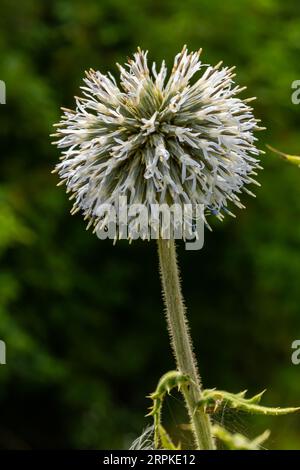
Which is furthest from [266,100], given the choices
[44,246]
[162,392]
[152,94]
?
[162,392]

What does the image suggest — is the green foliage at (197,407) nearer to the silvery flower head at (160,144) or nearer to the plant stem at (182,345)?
the plant stem at (182,345)

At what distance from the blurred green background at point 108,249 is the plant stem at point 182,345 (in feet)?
24.3

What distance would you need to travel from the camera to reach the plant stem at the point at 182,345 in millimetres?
2066

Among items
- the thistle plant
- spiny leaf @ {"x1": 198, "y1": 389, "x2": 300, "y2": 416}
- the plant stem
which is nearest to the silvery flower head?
the thistle plant

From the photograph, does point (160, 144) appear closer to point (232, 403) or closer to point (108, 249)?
point (232, 403)

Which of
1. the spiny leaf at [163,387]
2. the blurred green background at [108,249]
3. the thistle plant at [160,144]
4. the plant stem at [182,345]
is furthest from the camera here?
the blurred green background at [108,249]

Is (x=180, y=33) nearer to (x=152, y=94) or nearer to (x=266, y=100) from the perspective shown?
(x=266, y=100)

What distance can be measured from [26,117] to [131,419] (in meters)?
4.02

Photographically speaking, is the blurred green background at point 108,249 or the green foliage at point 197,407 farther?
the blurred green background at point 108,249

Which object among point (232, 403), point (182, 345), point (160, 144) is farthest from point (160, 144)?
point (232, 403)

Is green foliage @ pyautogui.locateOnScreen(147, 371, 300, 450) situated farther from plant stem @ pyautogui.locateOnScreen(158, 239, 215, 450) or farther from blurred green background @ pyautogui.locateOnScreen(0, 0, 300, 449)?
blurred green background @ pyautogui.locateOnScreen(0, 0, 300, 449)

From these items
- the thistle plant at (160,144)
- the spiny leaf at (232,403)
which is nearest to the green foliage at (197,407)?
the spiny leaf at (232,403)

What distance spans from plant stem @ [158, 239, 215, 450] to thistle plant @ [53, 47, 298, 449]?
8 cm

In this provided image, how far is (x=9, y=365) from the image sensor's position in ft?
31.4
